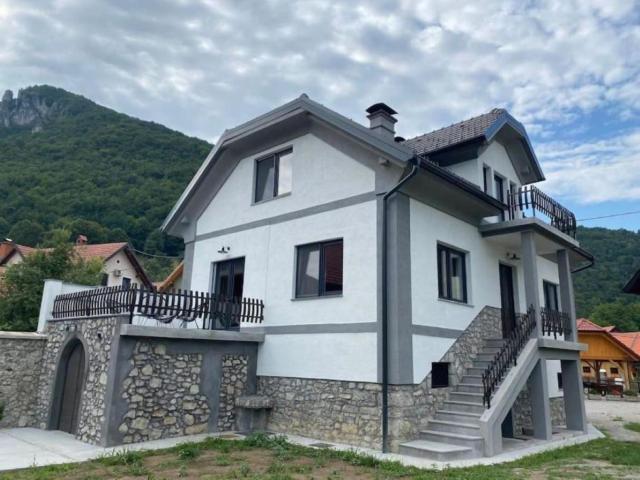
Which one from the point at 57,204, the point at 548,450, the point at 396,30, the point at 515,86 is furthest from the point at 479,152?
the point at 57,204

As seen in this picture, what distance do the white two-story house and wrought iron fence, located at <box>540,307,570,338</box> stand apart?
0.23 ft

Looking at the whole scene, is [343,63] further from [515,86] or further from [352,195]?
[352,195]

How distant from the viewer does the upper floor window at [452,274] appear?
33.0ft

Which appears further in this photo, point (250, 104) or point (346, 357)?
point (250, 104)

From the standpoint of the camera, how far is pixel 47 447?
7.89 meters

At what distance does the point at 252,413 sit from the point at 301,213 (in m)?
4.63

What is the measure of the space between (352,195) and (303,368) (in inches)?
153

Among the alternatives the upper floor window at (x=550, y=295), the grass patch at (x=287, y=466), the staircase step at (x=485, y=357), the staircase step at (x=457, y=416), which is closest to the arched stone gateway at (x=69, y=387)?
the grass patch at (x=287, y=466)

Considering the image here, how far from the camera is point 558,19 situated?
10.7 meters

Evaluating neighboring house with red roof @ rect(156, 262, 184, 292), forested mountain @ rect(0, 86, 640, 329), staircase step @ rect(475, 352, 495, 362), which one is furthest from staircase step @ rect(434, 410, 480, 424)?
forested mountain @ rect(0, 86, 640, 329)

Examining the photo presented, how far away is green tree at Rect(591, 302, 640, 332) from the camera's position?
44.2m

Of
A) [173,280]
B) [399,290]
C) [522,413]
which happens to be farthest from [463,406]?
[173,280]

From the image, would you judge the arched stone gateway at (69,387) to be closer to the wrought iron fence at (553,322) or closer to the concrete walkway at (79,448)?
the concrete walkway at (79,448)

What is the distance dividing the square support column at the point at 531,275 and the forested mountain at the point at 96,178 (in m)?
27.0
